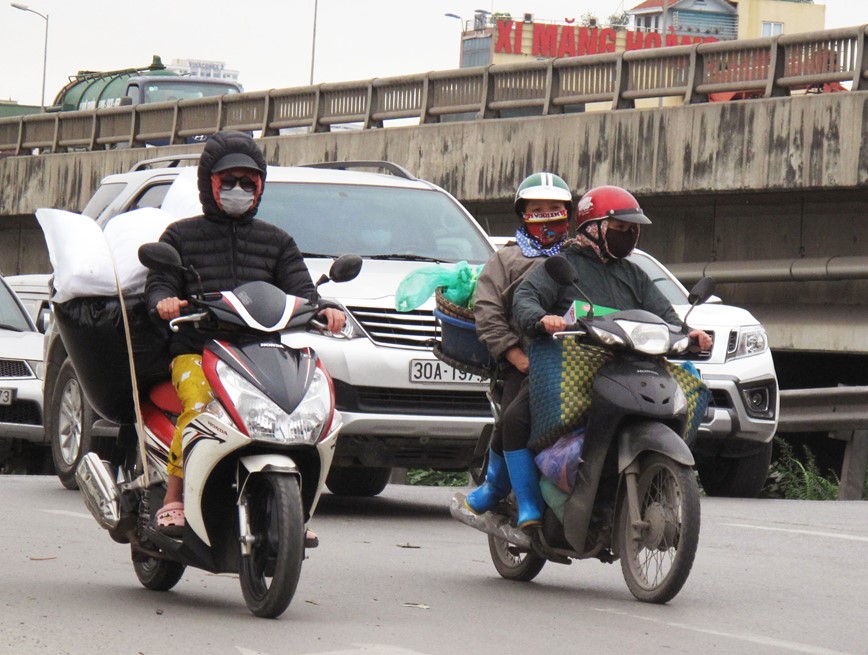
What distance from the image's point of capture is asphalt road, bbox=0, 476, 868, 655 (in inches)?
269

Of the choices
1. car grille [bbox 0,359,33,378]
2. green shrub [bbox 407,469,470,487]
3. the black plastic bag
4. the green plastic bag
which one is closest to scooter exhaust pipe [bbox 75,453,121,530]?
the black plastic bag

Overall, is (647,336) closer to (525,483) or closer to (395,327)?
(525,483)

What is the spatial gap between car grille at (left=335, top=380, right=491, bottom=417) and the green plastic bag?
1.29 metres

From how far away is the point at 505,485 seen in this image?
28.6ft

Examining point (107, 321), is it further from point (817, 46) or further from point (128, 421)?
point (817, 46)

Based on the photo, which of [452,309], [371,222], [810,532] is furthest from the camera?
[371,222]

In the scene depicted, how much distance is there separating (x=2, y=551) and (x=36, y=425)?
24.1 feet

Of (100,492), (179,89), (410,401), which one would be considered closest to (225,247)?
(100,492)

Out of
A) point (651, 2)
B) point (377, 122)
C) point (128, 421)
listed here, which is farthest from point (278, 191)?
point (651, 2)

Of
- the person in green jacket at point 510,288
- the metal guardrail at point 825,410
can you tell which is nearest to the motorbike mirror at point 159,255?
the person in green jacket at point 510,288

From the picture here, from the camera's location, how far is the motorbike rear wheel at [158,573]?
26.1 feet

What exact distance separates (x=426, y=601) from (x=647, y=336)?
1.39 meters

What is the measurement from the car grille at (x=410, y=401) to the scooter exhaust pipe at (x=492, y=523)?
6.67ft

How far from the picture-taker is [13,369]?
54.3 ft
